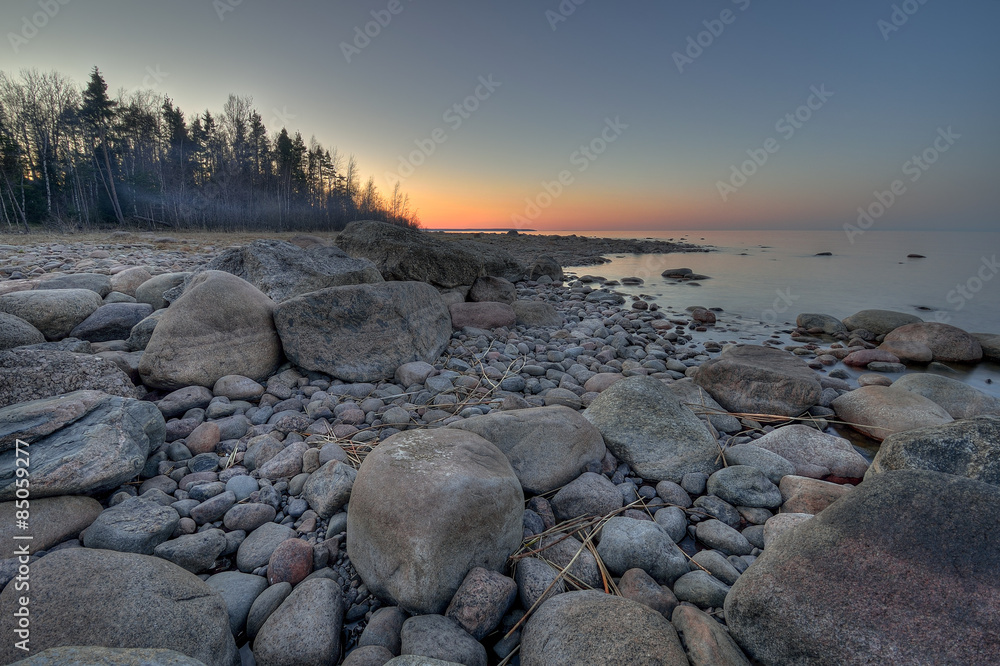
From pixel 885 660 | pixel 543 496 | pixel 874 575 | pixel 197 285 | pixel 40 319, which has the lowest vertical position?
pixel 543 496

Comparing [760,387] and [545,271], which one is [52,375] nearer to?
[760,387]

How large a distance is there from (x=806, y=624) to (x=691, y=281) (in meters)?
15.8

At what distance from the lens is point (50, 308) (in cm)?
391

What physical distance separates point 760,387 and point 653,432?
1737 millimetres

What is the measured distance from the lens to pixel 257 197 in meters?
33.1

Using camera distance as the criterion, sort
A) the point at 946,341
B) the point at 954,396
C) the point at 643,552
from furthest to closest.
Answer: the point at 946,341
the point at 954,396
the point at 643,552

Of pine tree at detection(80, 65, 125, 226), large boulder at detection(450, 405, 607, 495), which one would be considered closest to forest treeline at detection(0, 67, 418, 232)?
pine tree at detection(80, 65, 125, 226)

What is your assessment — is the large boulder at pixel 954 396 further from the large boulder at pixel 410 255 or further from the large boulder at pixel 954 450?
the large boulder at pixel 410 255

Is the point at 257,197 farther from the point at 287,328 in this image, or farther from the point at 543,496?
the point at 543,496

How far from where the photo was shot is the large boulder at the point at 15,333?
335 centimetres

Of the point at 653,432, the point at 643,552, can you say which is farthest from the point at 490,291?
the point at 643,552

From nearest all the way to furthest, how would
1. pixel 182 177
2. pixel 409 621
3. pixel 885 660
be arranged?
pixel 885 660
pixel 409 621
pixel 182 177

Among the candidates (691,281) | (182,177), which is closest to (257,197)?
(182,177)

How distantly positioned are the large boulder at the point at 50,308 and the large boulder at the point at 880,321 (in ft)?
39.9
